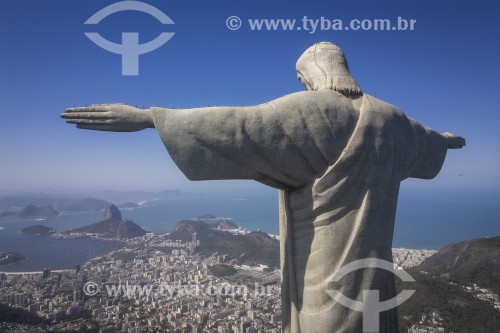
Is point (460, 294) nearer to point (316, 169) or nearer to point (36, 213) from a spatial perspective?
point (316, 169)

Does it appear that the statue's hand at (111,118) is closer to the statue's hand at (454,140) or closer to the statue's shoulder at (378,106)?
the statue's shoulder at (378,106)

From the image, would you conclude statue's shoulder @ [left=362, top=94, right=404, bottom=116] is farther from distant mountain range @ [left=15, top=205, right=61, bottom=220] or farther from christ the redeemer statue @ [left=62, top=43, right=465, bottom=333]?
distant mountain range @ [left=15, top=205, right=61, bottom=220]

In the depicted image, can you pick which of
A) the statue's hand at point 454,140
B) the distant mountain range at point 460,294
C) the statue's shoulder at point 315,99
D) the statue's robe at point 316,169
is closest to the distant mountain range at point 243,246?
the distant mountain range at point 460,294

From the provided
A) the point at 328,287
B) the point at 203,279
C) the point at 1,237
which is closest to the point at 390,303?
the point at 328,287

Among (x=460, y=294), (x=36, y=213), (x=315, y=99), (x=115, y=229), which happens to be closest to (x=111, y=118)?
(x=315, y=99)

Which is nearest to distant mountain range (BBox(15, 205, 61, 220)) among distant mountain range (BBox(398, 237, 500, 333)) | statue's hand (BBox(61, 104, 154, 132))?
distant mountain range (BBox(398, 237, 500, 333))

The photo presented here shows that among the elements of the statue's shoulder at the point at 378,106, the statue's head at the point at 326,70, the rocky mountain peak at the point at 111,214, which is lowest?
the rocky mountain peak at the point at 111,214

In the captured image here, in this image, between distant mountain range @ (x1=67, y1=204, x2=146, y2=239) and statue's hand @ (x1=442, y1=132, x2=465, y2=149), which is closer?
statue's hand @ (x1=442, y1=132, x2=465, y2=149)
